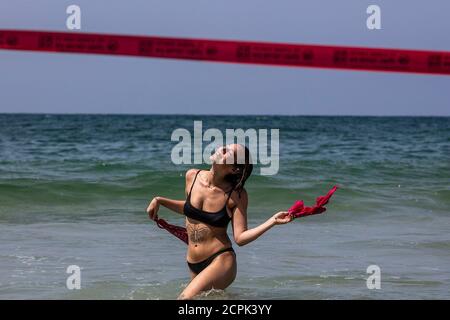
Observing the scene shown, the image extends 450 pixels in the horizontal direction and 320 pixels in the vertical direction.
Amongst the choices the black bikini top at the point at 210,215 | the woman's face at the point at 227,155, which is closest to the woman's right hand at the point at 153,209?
the black bikini top at the point at 210,215

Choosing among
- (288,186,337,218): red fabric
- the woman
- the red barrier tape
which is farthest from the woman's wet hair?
the red barrier tape

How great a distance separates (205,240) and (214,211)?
0.23 metres

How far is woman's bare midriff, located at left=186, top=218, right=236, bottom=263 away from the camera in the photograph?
6402 millimetres

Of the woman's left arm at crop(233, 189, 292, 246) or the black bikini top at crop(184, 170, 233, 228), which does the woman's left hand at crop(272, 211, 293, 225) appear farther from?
the black bikini top at crop(184, 170, 233, 228)

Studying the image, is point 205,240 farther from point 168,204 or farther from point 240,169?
point 240,169

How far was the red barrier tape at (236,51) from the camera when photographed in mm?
4828

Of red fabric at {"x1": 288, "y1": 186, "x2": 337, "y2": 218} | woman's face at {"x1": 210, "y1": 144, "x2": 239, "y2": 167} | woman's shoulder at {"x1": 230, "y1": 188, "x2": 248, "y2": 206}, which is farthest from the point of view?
woman's shoulder at {"x1": 230, "y1": 188, "x2": 248, "y2": 206}

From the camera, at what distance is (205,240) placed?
21.1 feet

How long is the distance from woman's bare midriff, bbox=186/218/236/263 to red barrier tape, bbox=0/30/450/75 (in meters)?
1.82

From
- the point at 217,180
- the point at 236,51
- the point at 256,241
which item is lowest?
the point at 256,241

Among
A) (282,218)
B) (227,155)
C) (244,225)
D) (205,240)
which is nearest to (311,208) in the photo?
(282,218)

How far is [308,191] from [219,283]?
9810 mm

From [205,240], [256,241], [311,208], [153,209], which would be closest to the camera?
[311,208]

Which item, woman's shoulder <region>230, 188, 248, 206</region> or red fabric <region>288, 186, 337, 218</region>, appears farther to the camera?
woman's shoulder <region>230, 188, 248, 206</region>
